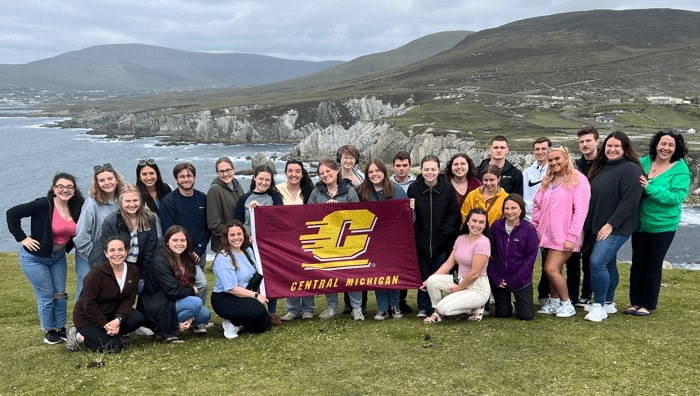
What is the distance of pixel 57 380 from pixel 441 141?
291ft

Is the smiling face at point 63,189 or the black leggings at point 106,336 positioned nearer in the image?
the black leggings at point 106,336

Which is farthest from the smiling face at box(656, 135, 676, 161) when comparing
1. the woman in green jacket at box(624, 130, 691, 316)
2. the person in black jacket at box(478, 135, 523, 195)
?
the person in black jacket at box(478, 135, 523, 195)

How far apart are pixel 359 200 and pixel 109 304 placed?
503 cm

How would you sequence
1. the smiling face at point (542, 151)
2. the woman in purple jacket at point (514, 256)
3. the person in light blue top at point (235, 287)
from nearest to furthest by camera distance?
1. the person in light blue top at point (235, 287)
2. the woman in purple jacket at point (514, 256)
3. the smiling face at point (542, 151)

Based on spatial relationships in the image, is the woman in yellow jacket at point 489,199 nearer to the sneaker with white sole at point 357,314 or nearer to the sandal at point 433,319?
the sandal at point 433,319

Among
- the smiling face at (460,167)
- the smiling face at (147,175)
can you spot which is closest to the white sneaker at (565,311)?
the smiling face at (460,167)

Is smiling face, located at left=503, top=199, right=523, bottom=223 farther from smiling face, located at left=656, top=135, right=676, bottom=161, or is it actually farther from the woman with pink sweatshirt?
smiling face, located at left=656, top=135, right=676, bottom=161

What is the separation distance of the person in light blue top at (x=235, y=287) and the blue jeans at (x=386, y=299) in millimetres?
2448

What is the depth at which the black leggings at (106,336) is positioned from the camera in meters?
8.83

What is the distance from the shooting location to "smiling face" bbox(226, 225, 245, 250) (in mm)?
9383

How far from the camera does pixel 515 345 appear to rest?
8781mm

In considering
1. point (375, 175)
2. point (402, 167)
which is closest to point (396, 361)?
point (375, 175)

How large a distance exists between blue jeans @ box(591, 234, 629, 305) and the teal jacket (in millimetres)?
634

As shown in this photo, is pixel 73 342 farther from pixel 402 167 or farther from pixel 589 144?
pixel 589 144
